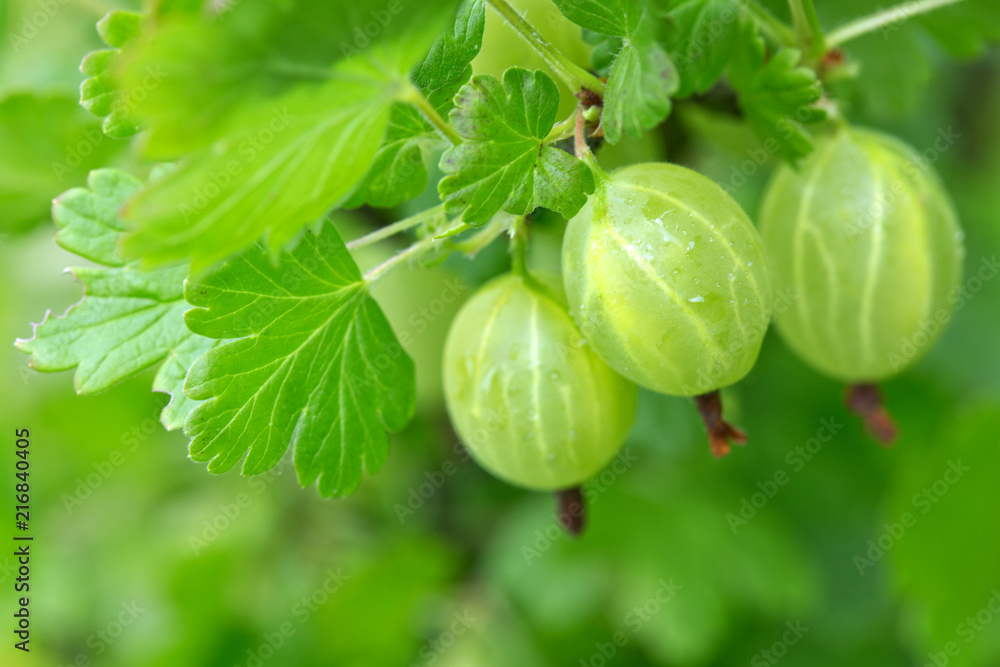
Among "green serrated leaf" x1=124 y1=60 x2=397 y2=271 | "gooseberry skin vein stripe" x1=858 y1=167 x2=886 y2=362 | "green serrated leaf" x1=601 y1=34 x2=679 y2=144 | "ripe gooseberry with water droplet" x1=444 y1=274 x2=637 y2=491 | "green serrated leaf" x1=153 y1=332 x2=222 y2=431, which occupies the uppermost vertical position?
"green serrated leaf" x1=124 y1=60 x2=397 y2=271

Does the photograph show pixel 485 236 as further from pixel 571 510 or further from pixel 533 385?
pixel 571 510

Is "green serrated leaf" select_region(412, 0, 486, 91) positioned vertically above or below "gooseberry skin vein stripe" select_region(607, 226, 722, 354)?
above

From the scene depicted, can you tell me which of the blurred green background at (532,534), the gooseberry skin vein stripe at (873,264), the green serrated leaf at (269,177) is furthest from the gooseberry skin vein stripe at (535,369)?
the blurred green background at (532,534)

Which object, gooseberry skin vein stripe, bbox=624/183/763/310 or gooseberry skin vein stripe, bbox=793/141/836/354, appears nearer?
gooseberry skin vein stripe, bbox=624/183/763/310

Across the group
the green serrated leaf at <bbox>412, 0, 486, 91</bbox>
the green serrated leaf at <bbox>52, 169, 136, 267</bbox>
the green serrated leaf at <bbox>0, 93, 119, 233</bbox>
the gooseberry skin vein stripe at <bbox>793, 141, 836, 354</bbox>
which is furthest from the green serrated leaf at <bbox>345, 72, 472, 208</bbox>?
the green serrated leaf at <bbox>0, 93, 119, 233</bbox>

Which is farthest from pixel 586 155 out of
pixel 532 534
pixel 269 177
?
pixel 532 534

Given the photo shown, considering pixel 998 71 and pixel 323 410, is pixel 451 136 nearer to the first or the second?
pixel 323 410

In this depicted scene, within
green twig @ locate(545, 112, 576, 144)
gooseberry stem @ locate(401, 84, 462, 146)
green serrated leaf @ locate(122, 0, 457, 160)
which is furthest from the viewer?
green twig @ locate(545, 112, 576, 144)

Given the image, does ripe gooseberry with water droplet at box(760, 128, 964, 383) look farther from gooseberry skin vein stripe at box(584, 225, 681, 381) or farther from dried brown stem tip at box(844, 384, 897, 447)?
gooseberry skin vein stripe at box(584, 225, 681, 381)
